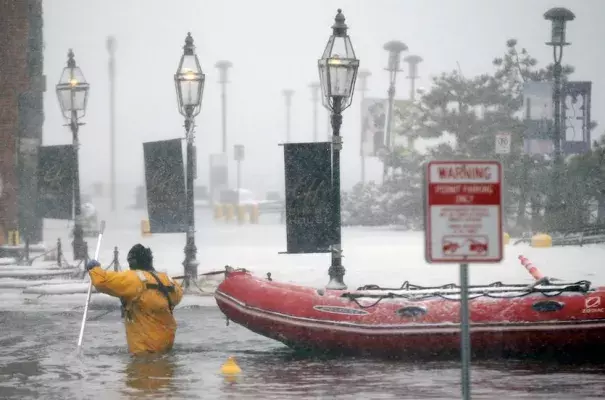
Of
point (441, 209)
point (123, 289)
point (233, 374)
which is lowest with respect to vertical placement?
point (233, 374)

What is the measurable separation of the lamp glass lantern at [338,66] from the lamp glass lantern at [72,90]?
29.7 feet

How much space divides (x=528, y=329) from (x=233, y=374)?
327 cm

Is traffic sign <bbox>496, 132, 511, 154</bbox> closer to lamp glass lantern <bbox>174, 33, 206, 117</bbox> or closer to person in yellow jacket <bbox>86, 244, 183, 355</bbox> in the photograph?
lamp glass lantern <bbox>174, 33, 206, 117</bbox>

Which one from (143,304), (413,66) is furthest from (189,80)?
(413,66)

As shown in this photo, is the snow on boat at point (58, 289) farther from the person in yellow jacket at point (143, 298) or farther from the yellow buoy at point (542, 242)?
the yellow buoy at point (542, 242)

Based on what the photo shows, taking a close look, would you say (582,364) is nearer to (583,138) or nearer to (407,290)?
(407,290)

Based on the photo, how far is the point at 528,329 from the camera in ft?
45.2

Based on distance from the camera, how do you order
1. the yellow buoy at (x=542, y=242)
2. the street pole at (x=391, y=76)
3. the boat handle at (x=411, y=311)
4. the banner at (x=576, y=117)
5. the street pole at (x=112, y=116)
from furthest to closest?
1. the street pole at (x=112, y=116)
2. the street pole at (x=391, y=76)
3. the banner at (x=576, y=117)
4. the yellow buoy at (x=542, y=242)
5. the boat handle at (x=411, y=311)

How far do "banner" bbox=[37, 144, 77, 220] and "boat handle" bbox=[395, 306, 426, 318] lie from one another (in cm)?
1312

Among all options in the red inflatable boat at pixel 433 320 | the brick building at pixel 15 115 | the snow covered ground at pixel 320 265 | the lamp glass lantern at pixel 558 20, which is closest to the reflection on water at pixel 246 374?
the red inflatable boat at pixel 433 320

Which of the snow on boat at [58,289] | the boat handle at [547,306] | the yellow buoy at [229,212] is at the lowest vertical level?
the snow on boat at [58,289]

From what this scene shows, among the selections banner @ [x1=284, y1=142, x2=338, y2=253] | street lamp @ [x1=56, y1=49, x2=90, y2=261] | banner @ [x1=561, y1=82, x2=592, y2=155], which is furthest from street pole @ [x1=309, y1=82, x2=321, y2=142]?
banner @ [x1=284, y1=142, x2=338, y2=253]

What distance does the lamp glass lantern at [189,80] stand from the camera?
2219 cm

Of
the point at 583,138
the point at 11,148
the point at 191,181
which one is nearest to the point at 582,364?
the point at 191,181
